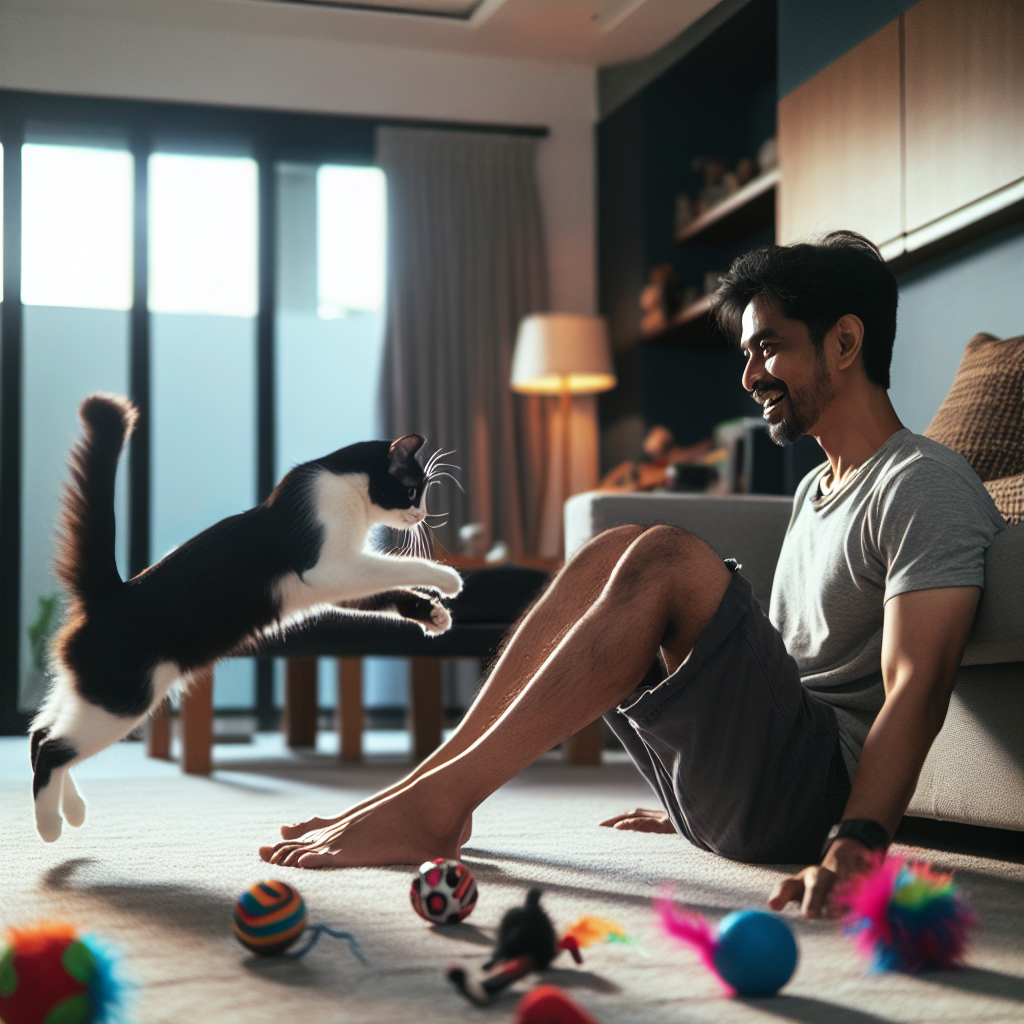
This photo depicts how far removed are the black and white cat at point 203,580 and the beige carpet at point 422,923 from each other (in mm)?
212

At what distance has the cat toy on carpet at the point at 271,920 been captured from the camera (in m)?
1.02

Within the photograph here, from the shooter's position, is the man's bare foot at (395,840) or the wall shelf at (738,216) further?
the wall shelf at (738,216)

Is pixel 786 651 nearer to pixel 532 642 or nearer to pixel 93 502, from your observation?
pixel 532 642

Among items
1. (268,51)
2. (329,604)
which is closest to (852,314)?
(329,604)

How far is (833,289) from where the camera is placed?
5.19 ft

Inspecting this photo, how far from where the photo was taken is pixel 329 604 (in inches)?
50.0

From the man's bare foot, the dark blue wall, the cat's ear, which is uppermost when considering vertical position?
the dark blue wall

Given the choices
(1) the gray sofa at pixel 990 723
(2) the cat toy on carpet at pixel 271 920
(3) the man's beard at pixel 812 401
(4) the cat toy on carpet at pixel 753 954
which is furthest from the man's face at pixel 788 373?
(2) the cat toy on carpet at pixel 271 920

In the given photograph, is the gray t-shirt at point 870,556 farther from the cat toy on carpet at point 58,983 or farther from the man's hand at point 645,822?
the cat toy on carpet at point 58,983

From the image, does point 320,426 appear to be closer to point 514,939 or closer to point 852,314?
point 852,314

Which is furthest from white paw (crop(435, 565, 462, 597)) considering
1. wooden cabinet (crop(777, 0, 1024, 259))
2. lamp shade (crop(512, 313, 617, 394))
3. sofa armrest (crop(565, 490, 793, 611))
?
lamp shade (crop(512, 313, 617, 394))

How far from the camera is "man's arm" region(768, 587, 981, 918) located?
3.78 ft

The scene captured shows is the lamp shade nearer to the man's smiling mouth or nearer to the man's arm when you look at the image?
the man's smiling mouth

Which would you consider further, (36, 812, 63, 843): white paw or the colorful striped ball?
(36, 812, 63, 843): white paw
